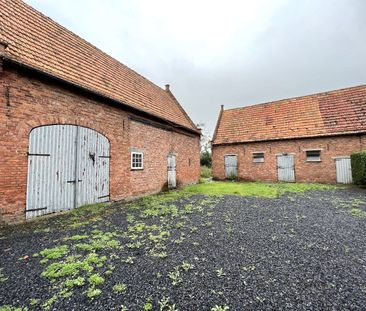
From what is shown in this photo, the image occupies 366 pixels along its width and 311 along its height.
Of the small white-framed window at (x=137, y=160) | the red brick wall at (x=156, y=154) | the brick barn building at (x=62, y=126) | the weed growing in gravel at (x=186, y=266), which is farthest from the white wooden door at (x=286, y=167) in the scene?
the weed growing in gravel at (x=186, y=266)

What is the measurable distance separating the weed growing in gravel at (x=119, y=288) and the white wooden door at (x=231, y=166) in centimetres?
1577

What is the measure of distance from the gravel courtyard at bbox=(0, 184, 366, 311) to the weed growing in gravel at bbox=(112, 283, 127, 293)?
1 cm

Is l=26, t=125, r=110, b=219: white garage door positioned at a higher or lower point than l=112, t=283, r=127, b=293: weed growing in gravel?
higher

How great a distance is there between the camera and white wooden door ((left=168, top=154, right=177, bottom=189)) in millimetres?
12156

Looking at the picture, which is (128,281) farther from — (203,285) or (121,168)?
(121,168)

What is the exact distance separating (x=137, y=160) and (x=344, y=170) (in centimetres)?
1351

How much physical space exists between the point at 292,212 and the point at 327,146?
411 inches

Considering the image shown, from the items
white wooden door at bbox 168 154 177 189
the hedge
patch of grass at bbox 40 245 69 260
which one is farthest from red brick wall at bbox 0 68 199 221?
the hedge

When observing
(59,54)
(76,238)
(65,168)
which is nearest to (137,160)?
(65,168)

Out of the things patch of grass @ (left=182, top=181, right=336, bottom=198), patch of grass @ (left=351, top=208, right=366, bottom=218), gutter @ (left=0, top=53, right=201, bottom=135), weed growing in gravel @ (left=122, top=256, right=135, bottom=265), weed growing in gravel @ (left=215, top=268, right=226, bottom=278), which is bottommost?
weed growing in gravel @ (left=215, top=268, right=226, bottom=278)

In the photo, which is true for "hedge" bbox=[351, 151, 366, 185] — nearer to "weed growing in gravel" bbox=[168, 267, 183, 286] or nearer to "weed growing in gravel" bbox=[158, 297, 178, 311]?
"weed growing in gravel" bbox=[168, 267, 183, 286]

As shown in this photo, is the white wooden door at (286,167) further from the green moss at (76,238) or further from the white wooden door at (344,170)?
the green moss at (76,238)

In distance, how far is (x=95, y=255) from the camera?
3.54 m

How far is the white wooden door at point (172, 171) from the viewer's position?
39.9 ft
